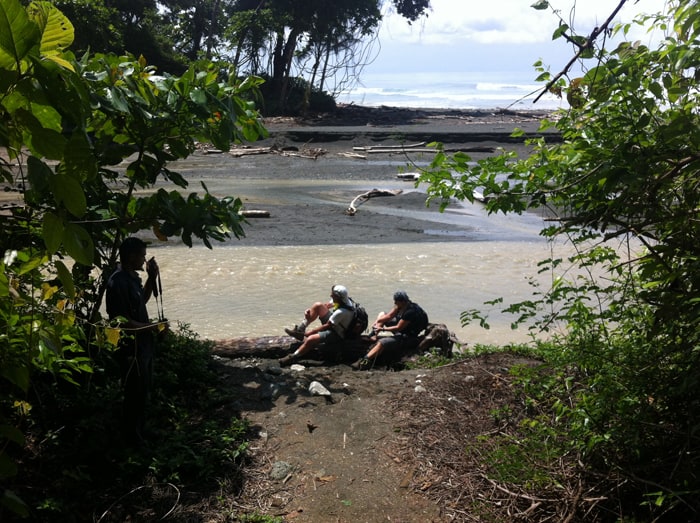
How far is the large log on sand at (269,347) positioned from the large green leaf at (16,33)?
676 centimetres

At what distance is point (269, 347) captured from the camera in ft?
27.1

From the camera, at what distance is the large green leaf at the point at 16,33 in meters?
1.44

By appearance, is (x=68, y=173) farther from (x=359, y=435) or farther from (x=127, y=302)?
(x=359, y=435)

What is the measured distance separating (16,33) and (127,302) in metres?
3.45

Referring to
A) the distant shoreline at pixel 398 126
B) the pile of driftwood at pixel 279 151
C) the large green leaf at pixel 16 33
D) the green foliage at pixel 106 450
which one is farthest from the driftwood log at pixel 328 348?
the pile of driftwood at pixel 279 151

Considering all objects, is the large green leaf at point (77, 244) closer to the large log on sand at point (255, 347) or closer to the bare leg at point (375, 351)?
the large log on sand at point (255, 347)

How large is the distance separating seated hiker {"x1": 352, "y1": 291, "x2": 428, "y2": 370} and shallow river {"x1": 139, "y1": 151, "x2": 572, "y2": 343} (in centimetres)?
163

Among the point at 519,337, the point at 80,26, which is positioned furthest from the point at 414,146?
the point at 519,337

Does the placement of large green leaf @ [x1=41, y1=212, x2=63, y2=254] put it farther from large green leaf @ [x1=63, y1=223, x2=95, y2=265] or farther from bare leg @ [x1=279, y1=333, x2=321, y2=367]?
bare leg @ [x1=279, y1=333, x2=321, y2=367]

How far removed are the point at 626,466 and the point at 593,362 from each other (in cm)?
69

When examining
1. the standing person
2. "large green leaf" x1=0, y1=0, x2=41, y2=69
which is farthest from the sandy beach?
"large green leaf" x1=0, y1=0, x2=41, y2=69

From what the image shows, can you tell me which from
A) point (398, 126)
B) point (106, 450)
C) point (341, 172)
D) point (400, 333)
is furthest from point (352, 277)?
point (398, 126)

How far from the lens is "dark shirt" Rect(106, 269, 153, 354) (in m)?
4.63

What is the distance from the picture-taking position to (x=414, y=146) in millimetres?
28141
